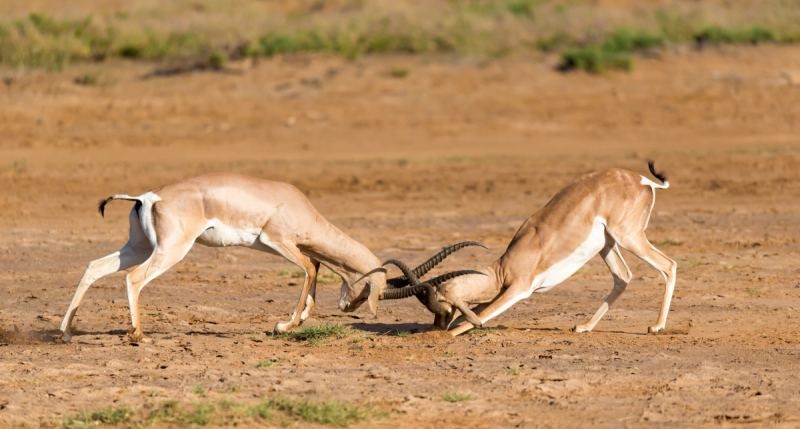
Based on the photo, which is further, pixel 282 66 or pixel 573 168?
pixel 282 66

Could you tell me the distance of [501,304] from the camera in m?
8.78

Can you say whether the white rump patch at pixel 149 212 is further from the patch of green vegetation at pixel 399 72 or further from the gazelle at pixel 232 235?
the patch of green vegetation at pixel 399 72

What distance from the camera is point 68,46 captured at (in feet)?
89.9

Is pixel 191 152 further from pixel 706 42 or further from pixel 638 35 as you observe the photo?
pixel 706 42

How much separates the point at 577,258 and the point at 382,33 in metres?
21.3

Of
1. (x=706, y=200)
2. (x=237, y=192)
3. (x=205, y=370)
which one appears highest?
(x=237, y=192)

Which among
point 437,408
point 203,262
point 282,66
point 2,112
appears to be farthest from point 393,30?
point 437,408

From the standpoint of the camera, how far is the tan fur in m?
8.86

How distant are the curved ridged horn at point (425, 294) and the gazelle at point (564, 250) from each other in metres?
0.01

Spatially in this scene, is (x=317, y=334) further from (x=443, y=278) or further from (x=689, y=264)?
(x=689, y=264)

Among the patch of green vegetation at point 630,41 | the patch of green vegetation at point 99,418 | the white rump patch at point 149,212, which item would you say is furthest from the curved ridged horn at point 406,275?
the patch of green vegetation at point 630,41

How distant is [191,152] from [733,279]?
13501 mm

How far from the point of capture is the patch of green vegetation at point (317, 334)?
879cm

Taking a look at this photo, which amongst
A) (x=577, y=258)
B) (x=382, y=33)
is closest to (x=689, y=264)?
(x=577, y=258)
